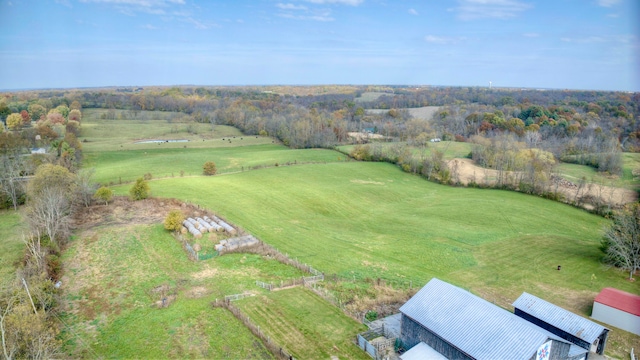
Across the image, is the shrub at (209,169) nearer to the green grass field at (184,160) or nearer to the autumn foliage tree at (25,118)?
the green grass field at (184,160)

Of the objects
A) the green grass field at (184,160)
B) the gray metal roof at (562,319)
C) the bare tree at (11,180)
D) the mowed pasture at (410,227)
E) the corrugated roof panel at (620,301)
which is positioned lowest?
the mowed pasture at (410,227)

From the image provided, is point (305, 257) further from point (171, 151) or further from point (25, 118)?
point (25, 118)

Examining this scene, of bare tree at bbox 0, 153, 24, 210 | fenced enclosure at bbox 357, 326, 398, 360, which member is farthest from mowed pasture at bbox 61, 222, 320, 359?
bare tree at bbox 0, 153, 24, 210

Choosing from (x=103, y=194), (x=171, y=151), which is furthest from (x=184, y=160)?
(x=103, y=194)

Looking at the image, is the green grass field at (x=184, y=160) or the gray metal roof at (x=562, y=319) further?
the green grass field at (x=184, y=160)

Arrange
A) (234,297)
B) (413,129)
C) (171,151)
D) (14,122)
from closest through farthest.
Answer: (234,297) < (14,122) < (171,151) < (413,129)

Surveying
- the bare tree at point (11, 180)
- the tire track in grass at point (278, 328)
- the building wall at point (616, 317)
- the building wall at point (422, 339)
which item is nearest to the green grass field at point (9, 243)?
the bare tree at point (11, 180)

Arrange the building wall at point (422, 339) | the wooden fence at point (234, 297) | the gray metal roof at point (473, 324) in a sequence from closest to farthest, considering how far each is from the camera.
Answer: the gray metal roof at point (473, 324) < the building wall at point (422, 339) < the wooden fence at point (234, 297)
